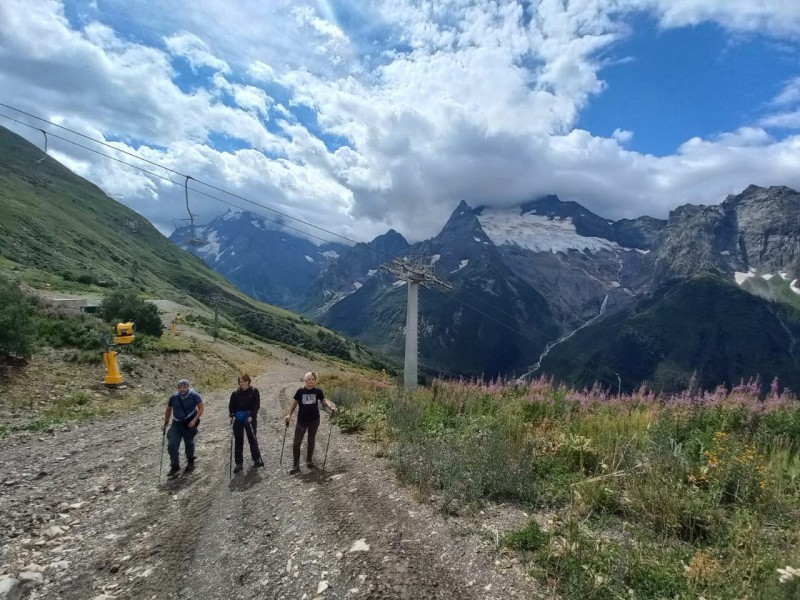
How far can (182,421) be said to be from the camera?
1281 centimetres

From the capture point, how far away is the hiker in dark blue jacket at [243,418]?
12.3 metres

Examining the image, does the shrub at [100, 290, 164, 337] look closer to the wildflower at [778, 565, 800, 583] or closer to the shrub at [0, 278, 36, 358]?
the shrub at [0, 278, 36, 358]

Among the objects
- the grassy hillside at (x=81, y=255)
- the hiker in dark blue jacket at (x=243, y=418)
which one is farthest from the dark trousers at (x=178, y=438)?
the grassy hillside at (x=81, y=255)

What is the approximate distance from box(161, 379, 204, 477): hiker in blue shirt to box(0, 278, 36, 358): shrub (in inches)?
524

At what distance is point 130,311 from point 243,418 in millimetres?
34298

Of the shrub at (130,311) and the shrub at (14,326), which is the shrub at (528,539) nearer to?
the shrub at (14,326)

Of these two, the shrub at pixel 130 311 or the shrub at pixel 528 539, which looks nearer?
the shrub at pixel 528 539

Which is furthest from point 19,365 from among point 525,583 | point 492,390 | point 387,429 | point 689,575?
point 689,575

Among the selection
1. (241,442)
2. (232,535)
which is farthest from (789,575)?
(241,442)

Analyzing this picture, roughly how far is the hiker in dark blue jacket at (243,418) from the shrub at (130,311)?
107 feet

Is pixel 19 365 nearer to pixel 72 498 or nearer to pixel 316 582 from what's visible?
pixel 72 498

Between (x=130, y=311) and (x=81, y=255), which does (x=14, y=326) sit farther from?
(x=81, y=255)

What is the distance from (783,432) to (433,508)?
6.58m

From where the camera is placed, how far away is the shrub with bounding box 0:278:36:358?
2056 cm
